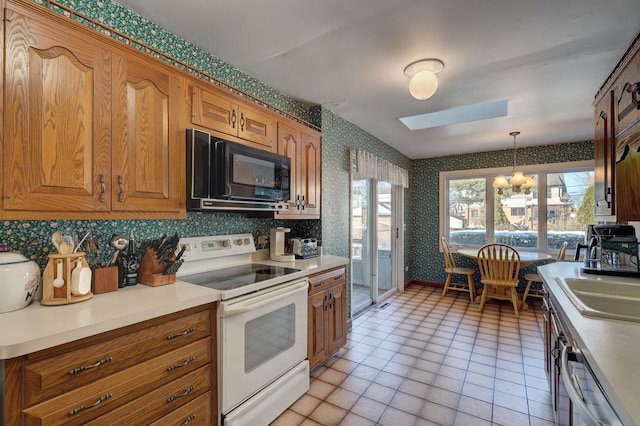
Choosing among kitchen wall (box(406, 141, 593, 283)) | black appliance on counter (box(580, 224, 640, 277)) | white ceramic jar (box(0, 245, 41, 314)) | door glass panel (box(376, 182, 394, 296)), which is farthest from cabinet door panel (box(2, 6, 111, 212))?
kitchen wall (box(406, 141, 593, 283))

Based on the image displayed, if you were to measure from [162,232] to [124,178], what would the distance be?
0.53 meters

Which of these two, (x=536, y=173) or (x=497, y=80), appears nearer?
(x=497, y=80)

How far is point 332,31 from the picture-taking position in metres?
1.79

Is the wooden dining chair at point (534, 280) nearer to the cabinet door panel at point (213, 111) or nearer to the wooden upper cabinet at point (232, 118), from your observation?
the wooden upper cabinet at point (232, 118)

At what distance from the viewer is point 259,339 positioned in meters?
1.78

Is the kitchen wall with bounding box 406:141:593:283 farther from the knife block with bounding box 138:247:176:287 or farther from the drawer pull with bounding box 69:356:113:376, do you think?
the drawer pull with bounding box 69:356:113:376

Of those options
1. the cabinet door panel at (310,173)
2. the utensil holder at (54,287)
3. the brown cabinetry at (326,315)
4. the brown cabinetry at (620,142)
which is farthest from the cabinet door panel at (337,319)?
the brown cabinetry at (620,142)

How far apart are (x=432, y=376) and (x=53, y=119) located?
2862 mm

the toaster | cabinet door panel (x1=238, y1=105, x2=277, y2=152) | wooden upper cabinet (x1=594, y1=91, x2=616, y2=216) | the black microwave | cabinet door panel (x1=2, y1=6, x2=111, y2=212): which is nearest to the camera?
cabinet door panel (x1=2, y1=6, x2=111, y2=212)

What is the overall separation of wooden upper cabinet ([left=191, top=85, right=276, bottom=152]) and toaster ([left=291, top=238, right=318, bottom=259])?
0.84 meters

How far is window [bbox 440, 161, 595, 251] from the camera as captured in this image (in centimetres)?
438

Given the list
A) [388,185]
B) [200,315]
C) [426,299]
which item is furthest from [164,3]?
[426,299]

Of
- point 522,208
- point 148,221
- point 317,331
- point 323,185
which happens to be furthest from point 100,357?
point 522,208

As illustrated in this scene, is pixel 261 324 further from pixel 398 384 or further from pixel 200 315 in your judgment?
pixel 398 384
